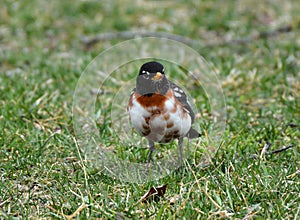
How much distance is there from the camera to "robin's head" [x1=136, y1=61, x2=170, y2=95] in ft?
9.60

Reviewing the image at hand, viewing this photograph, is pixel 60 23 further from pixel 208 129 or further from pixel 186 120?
pixel 186 120

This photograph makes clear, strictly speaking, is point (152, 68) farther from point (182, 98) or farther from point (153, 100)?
point (182, 98)

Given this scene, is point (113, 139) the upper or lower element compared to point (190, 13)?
lower

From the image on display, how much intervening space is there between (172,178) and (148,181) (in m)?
0.15

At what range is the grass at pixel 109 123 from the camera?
2.97 meters

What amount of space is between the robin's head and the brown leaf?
1.80ft

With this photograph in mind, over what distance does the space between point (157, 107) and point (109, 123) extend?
119cm

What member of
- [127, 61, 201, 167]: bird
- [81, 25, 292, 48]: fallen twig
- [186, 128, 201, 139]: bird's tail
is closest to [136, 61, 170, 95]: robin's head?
[127, 61, 201, 167]: bird

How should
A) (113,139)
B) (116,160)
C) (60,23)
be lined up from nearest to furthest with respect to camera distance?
(116,160), (113,139), (60,23)

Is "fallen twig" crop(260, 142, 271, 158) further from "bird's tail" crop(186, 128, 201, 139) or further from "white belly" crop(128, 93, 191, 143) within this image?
"white belly" crop(128, 93, 191, 143)

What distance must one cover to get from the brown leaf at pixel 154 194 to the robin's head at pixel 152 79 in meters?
0.55

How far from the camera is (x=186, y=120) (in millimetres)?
→ 3176

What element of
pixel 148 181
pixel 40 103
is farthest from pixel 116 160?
pixel 40 103

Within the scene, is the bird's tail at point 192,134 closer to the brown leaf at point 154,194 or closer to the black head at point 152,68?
the brown leaf at point 154,194
